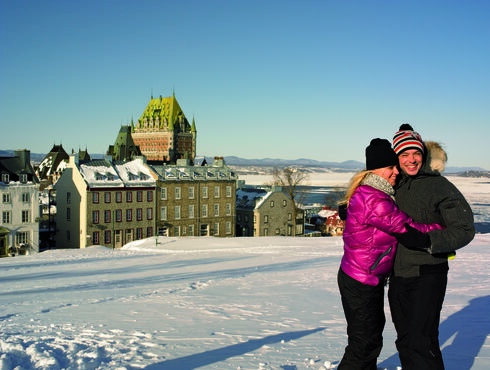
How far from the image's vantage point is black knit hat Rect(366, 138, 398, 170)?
4.77 m

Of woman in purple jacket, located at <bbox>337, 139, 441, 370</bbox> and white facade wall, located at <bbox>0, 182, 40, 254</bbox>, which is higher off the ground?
woman in purple jacket, located at <bbox>337, 139, 441, 370</bbox>

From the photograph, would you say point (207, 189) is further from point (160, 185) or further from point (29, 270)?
A: point (29, 270)

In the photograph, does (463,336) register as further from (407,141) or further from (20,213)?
(20,213)

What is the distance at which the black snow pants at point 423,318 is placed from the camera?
180 inches

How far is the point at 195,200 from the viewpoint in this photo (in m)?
53.8

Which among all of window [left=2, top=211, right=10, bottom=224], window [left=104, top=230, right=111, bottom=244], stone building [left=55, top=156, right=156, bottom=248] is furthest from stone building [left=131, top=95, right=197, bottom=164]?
window [left=2, top=211, right=10, bottom=224]

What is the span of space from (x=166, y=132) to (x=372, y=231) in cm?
13288

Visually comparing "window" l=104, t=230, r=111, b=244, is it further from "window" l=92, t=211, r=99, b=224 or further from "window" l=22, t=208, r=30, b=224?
"window" l=22, t=208, r=30, b=224

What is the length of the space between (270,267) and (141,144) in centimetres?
12860

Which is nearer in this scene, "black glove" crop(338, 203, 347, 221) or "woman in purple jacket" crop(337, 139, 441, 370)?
"woman in purple jacket" crop(337, 139, 441, 370)

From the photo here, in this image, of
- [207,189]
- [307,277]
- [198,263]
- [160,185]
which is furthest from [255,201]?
[307,277]

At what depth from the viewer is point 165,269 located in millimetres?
18531

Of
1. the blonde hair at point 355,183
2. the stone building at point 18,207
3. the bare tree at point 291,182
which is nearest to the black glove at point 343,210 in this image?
the blonde hair at point 355,183

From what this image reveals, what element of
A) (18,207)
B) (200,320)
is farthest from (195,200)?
(200,320)
